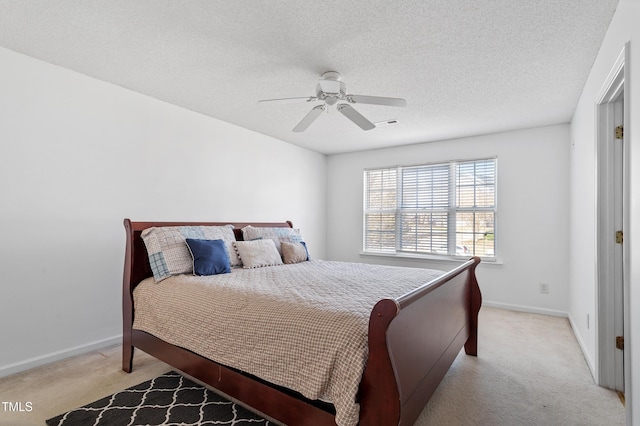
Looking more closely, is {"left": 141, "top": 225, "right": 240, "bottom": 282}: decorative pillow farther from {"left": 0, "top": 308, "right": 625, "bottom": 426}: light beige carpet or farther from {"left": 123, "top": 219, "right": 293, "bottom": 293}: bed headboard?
{"left": 0, "top": 308, "right": 625, "bottom": 426}: light beige carpet

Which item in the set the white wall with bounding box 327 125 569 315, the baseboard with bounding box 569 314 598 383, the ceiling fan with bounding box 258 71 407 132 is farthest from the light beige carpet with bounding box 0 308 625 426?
the ceiling fan with bounding box 258 71 407 132

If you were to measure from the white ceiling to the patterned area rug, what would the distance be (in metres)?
2.37

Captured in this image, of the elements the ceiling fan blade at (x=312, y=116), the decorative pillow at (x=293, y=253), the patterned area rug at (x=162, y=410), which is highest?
the ceiling fan blade at (x=312, y=116)

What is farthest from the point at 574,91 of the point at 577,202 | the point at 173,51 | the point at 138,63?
the point at 138,63

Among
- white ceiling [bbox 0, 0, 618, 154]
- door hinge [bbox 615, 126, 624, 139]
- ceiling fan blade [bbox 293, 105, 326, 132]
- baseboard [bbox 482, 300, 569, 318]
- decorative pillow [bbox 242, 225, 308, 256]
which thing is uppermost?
white ceiling [bbox 0, 0, 618, 154]

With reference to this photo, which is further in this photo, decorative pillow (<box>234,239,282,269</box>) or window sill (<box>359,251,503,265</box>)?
window sill (<box>359,251,503,265</box>)

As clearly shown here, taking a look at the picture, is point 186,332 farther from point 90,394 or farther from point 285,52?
point 285,52

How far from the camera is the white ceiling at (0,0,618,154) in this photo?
Answer: 1.92 metres

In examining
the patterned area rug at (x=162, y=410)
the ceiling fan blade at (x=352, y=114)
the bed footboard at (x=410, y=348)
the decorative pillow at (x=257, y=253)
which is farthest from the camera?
the decorative pillow at (x=257, y=253)

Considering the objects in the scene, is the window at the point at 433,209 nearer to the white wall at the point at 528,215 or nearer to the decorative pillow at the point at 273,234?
the white wall at the point at 528,215

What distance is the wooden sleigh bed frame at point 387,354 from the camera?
4.31ft

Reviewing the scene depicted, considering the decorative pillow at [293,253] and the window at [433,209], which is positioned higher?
the window at [433,209]

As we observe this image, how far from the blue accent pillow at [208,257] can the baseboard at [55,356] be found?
1.21 m

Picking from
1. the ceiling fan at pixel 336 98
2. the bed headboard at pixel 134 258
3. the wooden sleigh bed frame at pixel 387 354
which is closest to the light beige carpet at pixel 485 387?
the wooden sleigh bed frame at pixel 387 354
